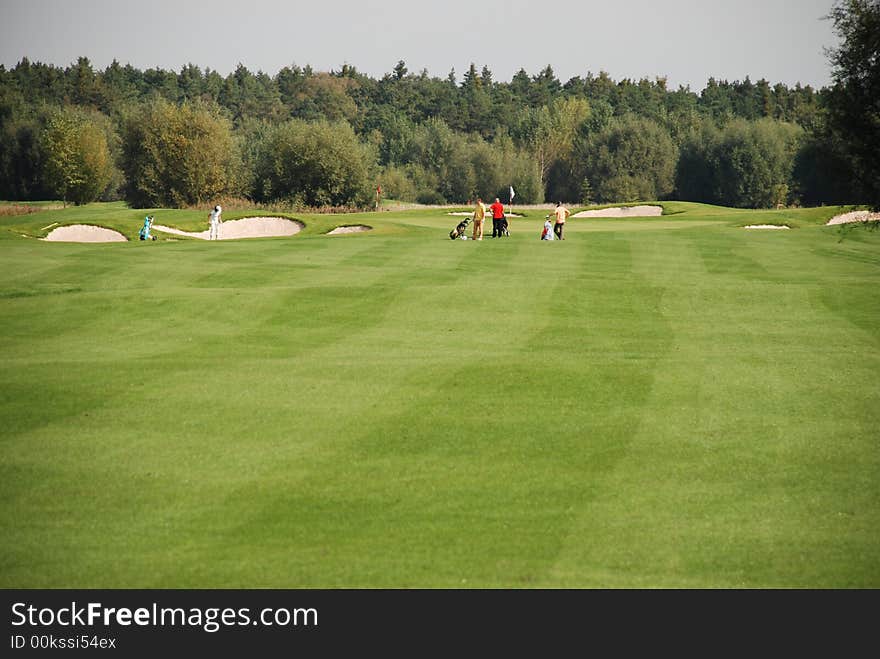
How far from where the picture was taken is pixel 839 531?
10914mm

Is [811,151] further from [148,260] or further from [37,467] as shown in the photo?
[37,467]

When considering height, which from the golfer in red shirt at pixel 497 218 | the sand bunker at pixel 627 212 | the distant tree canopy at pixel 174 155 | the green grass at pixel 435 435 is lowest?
the green grass at pixel 435 435

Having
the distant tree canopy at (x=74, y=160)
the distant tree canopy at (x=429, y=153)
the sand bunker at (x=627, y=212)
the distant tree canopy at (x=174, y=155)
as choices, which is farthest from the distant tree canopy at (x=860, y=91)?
the distant tree canopy at (x=74, y=160)

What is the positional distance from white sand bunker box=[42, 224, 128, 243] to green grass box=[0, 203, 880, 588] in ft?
85.8

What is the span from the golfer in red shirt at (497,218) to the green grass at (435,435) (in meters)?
15.3

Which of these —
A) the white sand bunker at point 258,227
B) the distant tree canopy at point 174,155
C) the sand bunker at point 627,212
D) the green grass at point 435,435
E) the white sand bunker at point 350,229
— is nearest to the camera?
the green grass at point 435,435

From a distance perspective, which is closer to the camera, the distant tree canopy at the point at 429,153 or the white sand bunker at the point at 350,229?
the distant tree canopy at the point at 429,153

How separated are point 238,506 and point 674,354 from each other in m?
11.7

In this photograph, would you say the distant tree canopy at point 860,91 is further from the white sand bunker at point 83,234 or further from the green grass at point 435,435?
the white sand bunker at point 83,234

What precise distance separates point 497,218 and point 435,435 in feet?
103

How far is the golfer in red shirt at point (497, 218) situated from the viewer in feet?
145

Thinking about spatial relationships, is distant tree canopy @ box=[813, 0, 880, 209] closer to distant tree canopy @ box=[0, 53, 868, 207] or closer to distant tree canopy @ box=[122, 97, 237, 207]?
distant tree canopy @ box=[0, 53, 868, 207]
